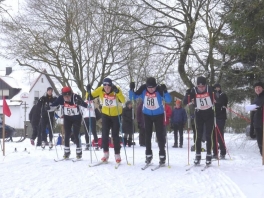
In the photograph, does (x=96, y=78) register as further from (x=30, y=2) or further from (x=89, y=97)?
(x=89, y=97)

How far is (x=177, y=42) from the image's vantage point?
1798cm

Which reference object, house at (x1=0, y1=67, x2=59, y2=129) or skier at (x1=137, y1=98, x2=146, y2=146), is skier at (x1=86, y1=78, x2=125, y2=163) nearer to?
skier at (x1=137, y1=98, x2=146, y2=146)

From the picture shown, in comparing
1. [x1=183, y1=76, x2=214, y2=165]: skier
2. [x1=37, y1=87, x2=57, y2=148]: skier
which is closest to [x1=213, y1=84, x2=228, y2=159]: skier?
[x1=183, y1=76, x2=214, y2=165]: skier

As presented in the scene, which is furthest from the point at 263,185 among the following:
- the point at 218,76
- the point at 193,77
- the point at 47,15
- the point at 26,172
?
the point at 47,15

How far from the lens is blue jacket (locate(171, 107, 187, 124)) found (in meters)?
16.4

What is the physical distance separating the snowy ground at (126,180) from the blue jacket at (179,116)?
20.9ft

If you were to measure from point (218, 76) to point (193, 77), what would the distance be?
1.81 metres

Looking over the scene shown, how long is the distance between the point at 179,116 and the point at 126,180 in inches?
363

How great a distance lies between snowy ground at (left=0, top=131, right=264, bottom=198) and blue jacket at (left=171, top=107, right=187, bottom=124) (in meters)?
6.37

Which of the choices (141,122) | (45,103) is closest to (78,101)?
(45,103)

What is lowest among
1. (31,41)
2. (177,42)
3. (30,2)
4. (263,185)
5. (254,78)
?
(263,185)

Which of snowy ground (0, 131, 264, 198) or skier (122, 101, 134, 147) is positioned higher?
skier (122, 101, 134, 147)

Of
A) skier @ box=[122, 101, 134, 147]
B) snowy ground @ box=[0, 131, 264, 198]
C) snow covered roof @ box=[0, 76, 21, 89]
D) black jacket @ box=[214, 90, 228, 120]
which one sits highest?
snow covered roof @ box=[0, 76, 21, 89]

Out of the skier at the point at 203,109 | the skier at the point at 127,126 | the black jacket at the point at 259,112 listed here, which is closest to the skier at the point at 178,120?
the skier at the point at 127,126
